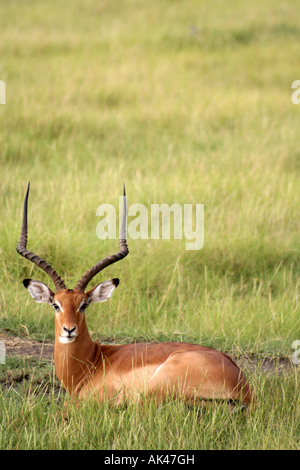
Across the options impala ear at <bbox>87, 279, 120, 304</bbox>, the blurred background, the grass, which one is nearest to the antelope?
impala ear at <bbox>87, 279, 120, 304</bbox>

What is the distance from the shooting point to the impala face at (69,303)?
4484mm

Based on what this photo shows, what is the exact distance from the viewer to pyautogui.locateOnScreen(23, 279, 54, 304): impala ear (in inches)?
185

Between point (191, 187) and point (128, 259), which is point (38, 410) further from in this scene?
point (191, 187)

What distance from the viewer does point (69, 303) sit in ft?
14.8

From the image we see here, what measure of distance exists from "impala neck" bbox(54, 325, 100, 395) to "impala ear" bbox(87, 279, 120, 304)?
0.21 metres

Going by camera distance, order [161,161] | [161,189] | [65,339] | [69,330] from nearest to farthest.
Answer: [69,330] → [65,339] → [161,189] → [161,161]

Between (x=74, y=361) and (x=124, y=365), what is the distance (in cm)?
36

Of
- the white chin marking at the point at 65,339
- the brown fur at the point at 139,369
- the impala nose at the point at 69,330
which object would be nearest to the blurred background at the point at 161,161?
the brown fur at the point at 139,369

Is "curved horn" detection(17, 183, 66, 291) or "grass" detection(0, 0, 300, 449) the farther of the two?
"curved horn" detection(17, 183, 66, 291)

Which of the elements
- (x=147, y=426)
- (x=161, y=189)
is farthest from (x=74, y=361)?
(x=161, y=189)

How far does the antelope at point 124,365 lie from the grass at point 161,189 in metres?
0.14

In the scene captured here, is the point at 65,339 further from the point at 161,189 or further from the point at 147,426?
the point at 161,189

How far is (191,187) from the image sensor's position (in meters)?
9.30

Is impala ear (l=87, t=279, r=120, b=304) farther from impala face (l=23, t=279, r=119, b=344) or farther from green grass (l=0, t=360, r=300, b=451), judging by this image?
green grass (l=0, t=360, r=300, b=451)
